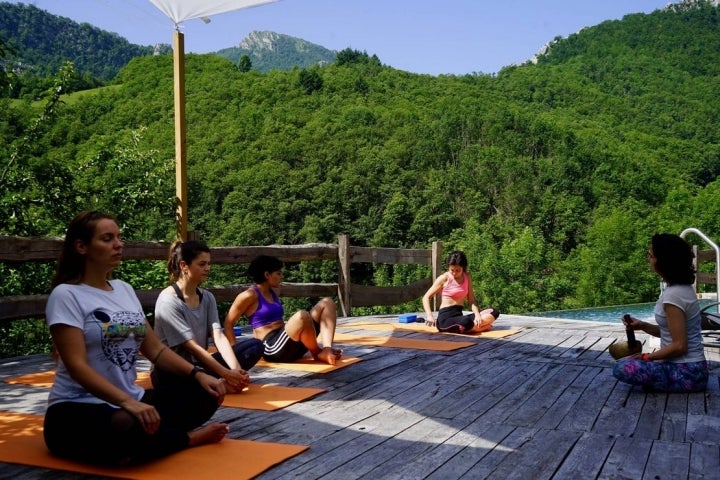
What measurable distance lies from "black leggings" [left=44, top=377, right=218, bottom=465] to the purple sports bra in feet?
6.78

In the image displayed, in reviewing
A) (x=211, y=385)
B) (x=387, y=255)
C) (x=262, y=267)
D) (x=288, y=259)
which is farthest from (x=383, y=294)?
(x=211, y=385)

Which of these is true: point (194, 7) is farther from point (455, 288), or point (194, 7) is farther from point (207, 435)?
point (207, 435)

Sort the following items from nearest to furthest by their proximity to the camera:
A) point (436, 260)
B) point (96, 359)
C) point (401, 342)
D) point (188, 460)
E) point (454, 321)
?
point (96, 359)
point (188, 460)
point (401, 342)
point (454, 321)
point (436, 260)

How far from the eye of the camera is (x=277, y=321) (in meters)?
5.08

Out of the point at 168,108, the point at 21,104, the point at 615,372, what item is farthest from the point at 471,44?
the point at 615,372

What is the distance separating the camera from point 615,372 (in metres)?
4.19

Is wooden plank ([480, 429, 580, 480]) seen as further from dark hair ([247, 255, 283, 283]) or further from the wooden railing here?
the wooden railing

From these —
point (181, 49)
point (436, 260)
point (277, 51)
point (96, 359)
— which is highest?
point (277, 51)

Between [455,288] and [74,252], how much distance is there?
15.9 feet

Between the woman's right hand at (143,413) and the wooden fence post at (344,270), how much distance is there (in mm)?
6092

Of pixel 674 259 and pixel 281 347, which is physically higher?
pixel 674 259

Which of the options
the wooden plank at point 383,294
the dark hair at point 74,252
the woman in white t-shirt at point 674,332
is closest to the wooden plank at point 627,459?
the woman in white t-shirt at point 674,332

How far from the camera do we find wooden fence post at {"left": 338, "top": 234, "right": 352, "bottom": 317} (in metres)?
8.57

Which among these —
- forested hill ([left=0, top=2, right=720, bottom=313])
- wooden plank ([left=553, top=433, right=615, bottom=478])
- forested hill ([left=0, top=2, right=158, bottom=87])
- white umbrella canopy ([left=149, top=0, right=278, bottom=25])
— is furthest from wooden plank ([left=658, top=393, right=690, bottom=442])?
forested hill ([left=0, top=2, right=158, bottom=87])
